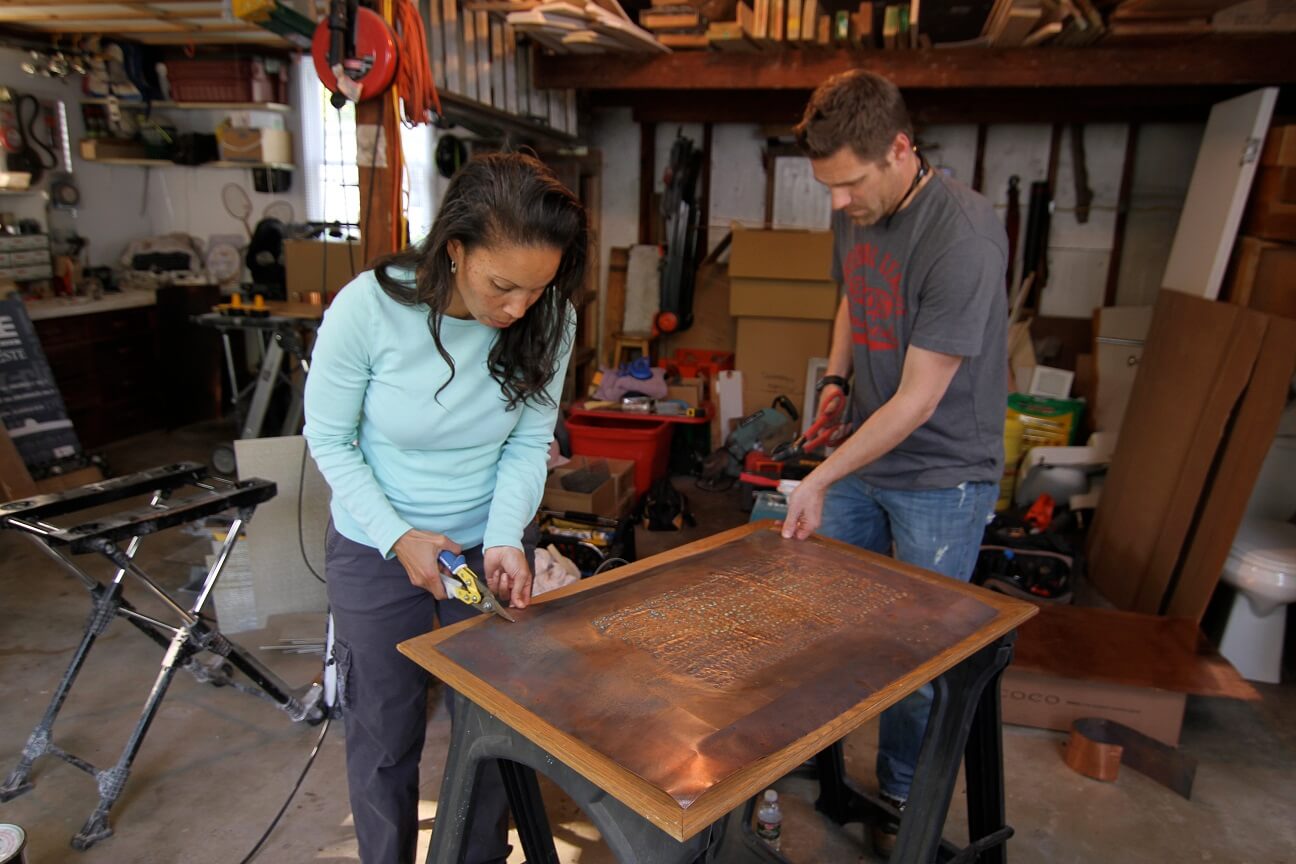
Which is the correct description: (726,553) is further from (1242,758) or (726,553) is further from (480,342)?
(1242,758)

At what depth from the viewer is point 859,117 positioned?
1673 mm

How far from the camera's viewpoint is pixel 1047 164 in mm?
4777

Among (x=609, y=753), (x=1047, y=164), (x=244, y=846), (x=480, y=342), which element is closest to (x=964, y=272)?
(x=480, y=342)

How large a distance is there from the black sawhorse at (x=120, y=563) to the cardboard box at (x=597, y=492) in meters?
1.20

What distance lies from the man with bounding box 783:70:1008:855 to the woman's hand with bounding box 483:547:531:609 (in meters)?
0.61

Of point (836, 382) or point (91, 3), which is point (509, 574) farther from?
point (91, 3)

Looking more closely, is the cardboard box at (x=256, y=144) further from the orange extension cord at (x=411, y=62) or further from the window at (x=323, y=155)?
the orange extension cord at (x=411, y=62)

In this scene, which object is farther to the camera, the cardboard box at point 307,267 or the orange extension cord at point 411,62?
the cardboard box at point 307,267

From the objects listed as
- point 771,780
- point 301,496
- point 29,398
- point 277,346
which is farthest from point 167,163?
point 771,780

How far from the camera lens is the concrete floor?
210 cm

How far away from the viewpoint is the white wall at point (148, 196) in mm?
5695

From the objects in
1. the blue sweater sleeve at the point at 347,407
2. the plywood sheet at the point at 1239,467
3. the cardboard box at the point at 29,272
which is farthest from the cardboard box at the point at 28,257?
the plywood sheet at the point at 1239,467

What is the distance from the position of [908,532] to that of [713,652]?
0.79 m

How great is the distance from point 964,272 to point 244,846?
82.2 inches
